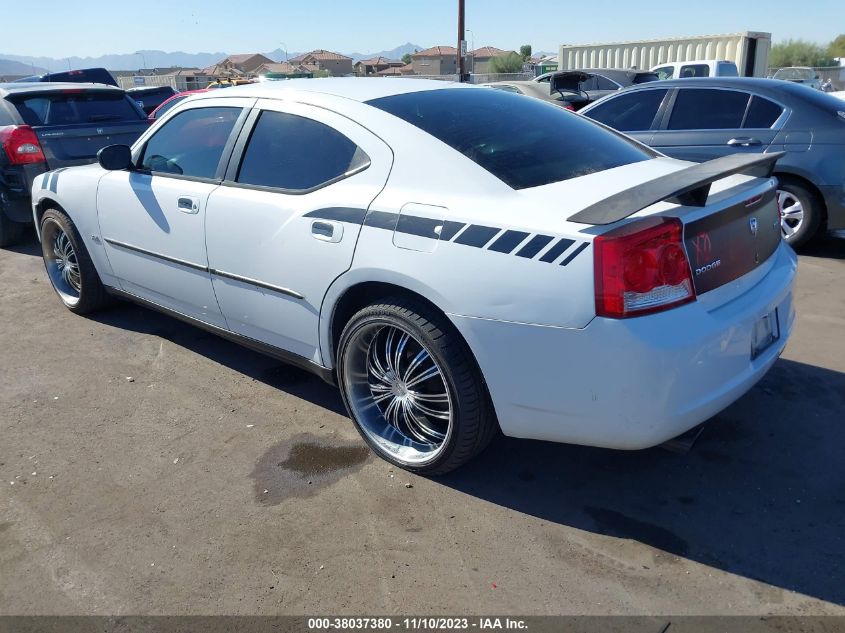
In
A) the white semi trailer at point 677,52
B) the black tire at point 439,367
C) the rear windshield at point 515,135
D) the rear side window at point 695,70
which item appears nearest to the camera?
the black tire at point 439,367

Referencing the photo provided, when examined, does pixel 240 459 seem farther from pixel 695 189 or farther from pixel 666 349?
pixel 695 189

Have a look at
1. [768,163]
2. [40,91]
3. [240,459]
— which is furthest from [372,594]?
[40,91]

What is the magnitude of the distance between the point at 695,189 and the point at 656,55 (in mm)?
21393

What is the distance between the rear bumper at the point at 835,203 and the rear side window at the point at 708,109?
3.15 ft

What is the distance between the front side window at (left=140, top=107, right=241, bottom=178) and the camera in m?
3.82

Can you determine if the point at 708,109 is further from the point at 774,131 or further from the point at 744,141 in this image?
the point at 774,131

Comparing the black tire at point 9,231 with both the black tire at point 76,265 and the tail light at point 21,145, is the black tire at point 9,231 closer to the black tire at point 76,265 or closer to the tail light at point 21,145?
the tail light at point 21,145

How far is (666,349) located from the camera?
2.39 metres

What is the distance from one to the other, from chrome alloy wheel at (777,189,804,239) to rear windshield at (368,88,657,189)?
3257 millimetres

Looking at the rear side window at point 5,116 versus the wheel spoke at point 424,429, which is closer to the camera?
the wheel spoke at point 424,429

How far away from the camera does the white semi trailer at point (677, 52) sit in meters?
19.3

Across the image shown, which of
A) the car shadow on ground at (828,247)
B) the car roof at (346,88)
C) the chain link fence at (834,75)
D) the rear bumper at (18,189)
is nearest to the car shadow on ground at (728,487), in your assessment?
the car roof at (346,88)

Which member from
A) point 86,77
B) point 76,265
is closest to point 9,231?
point 76,265

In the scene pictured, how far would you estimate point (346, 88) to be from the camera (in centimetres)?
359
